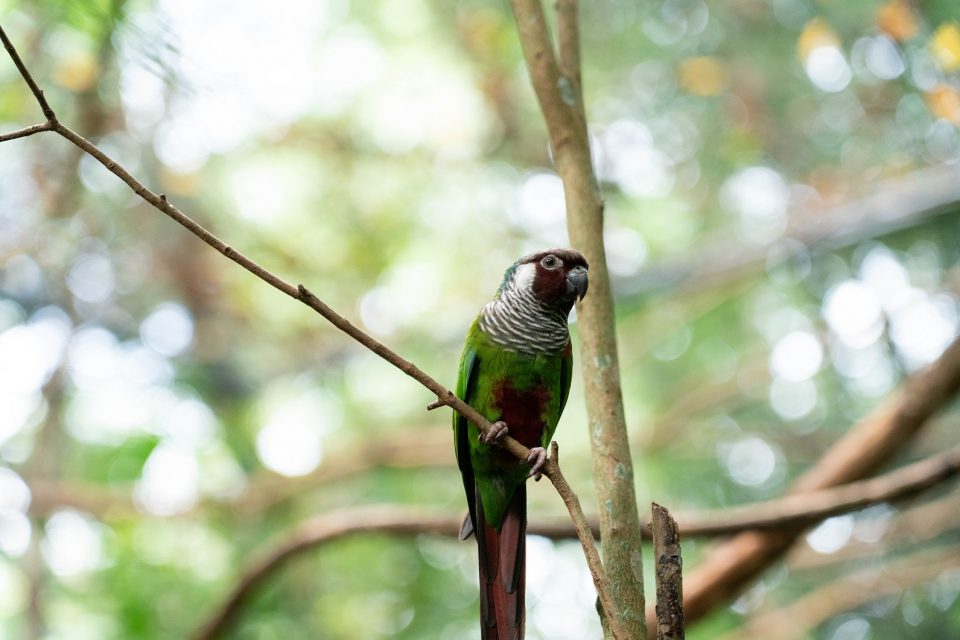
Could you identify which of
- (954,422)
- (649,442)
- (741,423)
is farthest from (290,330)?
(954,422)

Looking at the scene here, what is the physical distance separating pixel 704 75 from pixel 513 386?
497cm

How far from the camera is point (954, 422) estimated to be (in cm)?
717

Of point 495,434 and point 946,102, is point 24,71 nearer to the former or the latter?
point 495,434

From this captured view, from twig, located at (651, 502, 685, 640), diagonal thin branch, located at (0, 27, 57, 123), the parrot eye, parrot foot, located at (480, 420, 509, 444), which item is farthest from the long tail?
diagonal thin branch, located at (0, 27, 57, 123)

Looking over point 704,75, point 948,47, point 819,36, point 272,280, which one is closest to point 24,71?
point 272,280

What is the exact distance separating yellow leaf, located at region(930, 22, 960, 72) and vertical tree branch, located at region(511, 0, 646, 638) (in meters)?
2.10

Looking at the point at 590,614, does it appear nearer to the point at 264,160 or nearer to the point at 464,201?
the point at 464,201

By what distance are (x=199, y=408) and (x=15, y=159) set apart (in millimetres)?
2467

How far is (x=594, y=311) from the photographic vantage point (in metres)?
3.04

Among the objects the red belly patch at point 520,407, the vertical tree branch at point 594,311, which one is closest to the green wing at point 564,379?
the red belly patch at point 520,407

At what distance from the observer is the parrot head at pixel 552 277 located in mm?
3258

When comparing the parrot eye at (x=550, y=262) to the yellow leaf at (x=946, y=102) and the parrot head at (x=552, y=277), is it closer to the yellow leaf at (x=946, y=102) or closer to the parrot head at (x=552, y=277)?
the parrot head at (x=552, y=277)

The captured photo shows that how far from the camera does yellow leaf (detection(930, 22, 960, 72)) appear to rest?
177 inches

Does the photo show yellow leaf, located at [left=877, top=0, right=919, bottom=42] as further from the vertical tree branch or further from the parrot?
the parrot
